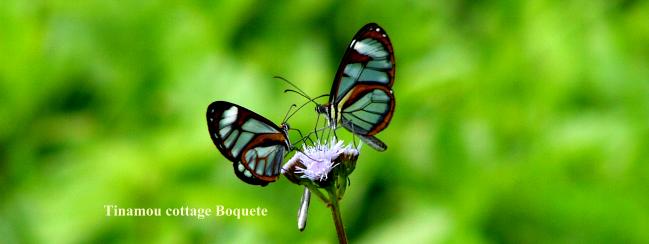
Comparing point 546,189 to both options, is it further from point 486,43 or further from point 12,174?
point 12,174

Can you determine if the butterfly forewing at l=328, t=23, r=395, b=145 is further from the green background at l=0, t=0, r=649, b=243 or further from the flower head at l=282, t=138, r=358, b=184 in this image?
the green background at l=0, t=0, r=649, b=243

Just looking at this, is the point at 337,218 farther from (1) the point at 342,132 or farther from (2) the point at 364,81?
(1) the point at 342,132

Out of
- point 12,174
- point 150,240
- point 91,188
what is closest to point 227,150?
point 150,240

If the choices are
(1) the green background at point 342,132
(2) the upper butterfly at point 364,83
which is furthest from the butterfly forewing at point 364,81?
(1) the green background at point 342,132

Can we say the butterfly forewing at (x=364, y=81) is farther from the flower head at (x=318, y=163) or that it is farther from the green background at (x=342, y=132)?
the green background at (x=342, y=132)

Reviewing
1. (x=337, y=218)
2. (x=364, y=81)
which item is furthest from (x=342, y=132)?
(x=337, y=218)

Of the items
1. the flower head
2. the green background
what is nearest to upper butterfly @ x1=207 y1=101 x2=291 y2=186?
the flower head

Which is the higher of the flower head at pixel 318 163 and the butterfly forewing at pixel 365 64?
the butterfly forewing at pixel 365 64
